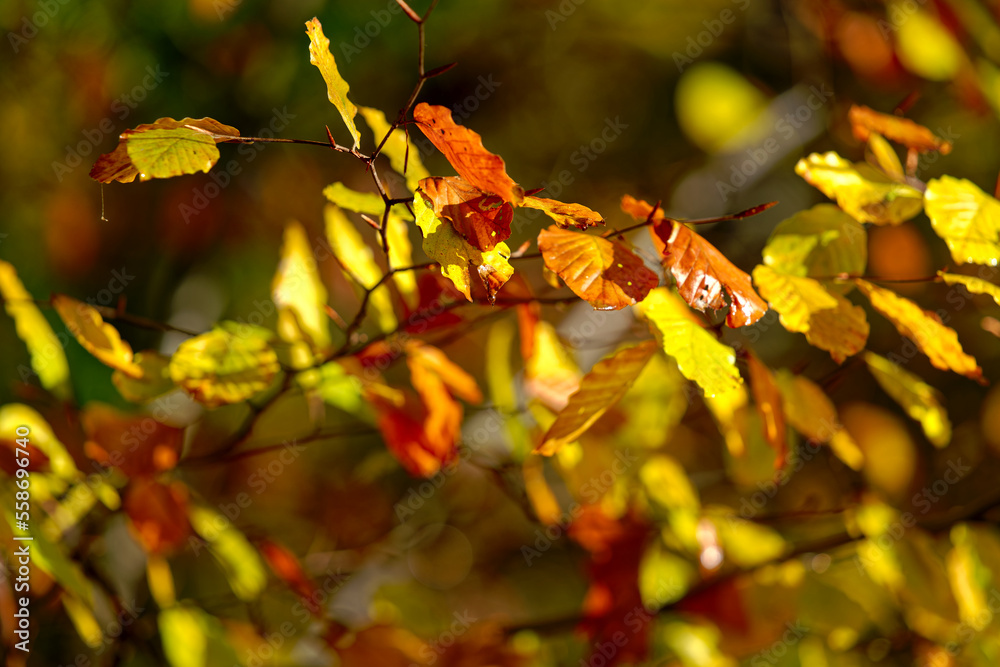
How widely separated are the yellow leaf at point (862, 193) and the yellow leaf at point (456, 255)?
0.28 metres

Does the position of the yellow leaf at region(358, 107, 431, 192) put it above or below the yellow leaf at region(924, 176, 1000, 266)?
above

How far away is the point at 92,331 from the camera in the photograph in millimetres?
551

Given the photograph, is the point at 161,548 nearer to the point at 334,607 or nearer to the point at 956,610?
the point at 334,607

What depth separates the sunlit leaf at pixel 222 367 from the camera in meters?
0.56

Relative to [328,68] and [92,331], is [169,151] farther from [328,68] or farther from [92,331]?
[92,331]

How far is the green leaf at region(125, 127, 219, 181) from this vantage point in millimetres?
378

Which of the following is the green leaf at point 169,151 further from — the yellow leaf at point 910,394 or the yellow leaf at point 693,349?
the yellow leaf at point 910,394

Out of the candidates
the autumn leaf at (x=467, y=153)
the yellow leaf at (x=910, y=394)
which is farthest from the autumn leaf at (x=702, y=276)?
the yellow leaf at (x=910, y=394)

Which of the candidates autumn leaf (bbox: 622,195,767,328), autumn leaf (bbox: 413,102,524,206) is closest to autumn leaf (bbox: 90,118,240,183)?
autumn leaf (bbox: 413,102,524,206)

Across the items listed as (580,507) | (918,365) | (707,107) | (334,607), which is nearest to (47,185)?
(334,607)

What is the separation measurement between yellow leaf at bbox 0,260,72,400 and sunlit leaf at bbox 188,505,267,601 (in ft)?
0.61

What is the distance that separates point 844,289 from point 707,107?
97cm

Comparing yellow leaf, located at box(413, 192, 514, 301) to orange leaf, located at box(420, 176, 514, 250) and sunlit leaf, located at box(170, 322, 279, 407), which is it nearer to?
orange leaf, located at box(420, 176, 514, 250)

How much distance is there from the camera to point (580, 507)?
850 mm
